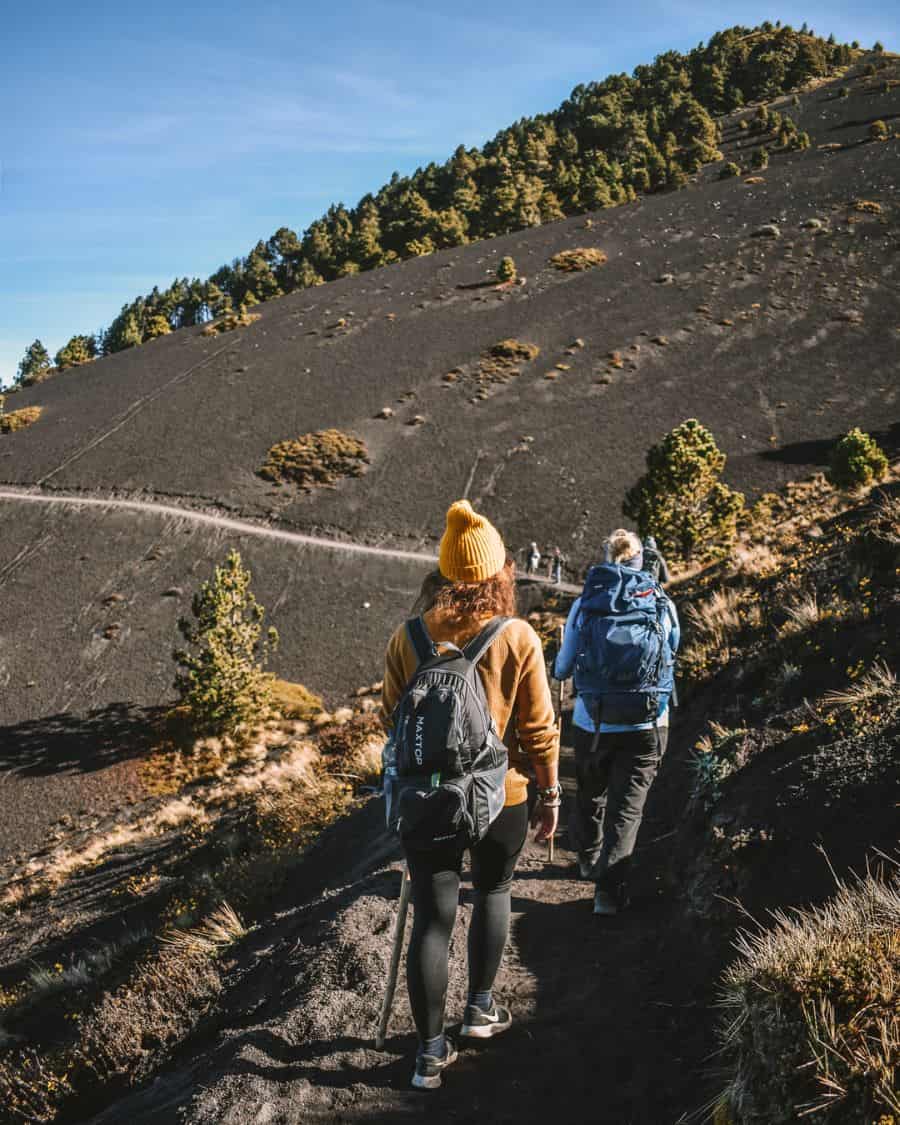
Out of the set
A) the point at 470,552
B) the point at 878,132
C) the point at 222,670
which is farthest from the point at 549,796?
the point at 878,132

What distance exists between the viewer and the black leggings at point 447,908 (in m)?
2.69

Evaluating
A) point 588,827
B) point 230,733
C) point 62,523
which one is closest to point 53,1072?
point 588,827

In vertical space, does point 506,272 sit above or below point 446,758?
above

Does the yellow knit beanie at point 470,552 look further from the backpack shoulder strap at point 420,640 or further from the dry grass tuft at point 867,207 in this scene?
the dry grass tuft at point 867,207

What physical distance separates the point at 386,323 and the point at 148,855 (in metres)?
35.8

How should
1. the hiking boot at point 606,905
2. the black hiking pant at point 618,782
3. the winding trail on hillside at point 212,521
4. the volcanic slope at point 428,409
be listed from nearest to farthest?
the black hiking pant at point 618,782 → the hiking boot at point 606,905 → the volcanic slope at point 428,409 → the winding trail on hillside at point 212,521

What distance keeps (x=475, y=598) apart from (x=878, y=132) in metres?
73.0

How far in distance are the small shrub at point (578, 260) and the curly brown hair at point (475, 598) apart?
46.0m

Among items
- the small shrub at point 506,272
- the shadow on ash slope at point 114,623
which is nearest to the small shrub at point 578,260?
the small shrub at point 506,272

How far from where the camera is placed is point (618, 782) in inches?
163

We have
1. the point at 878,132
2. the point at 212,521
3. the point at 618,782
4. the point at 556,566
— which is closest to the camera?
the point at 618,782

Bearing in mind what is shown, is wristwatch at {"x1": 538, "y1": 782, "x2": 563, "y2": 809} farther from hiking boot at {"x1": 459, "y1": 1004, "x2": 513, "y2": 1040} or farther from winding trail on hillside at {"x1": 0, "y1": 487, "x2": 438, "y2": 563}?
winding trail on hillside at {"x1": 0, "y1": 487, "x2": 438, "y2": 563}

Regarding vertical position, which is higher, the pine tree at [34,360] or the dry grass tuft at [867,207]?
the pine tree at [34,360]

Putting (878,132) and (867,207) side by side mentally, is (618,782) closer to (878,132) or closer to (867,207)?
(867,207)
